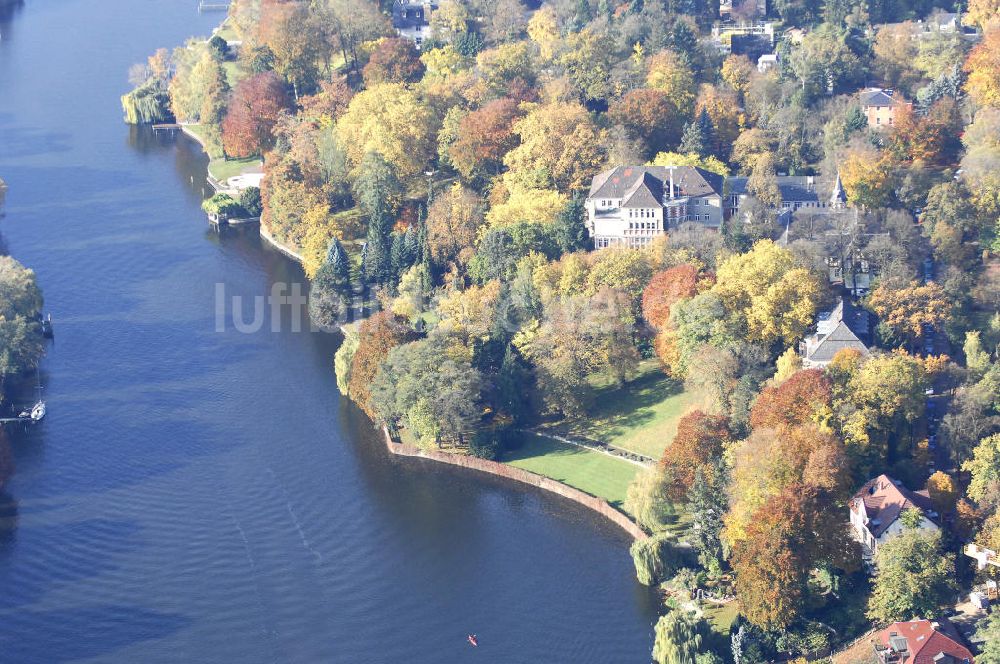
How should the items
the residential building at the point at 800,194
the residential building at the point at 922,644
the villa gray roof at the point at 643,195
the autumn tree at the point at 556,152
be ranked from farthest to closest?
the autumn tree at the point at 556,152 → the residential building at the point at 800,194 → the villa gray roof at the point at 643,195 → the residential building at the point at 922,644

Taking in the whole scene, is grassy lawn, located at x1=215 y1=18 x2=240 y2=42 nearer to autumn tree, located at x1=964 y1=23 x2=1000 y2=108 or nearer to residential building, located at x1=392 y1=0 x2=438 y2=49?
residential building, located at x1=392 y1=0 x2=438 y2=49

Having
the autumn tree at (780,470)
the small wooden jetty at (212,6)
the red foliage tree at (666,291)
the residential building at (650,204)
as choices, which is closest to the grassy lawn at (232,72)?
the small wooden jetty at (212,6)

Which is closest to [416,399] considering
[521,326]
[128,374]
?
[521,326]

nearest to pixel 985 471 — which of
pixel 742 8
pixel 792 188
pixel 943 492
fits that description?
pixel 943 492

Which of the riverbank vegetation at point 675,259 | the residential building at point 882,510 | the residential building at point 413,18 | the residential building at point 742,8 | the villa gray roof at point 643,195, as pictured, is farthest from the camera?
the residential building at point 413,18

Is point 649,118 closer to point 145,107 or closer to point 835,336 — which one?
point 835,336

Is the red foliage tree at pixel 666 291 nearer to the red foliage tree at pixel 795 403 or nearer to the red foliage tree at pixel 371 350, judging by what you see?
the red foliage tree at pixel 795 403

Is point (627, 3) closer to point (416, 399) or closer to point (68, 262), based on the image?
point (68, 262)

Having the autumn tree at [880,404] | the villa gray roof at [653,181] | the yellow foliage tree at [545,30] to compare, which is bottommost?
the autumn tree at [880,404]
